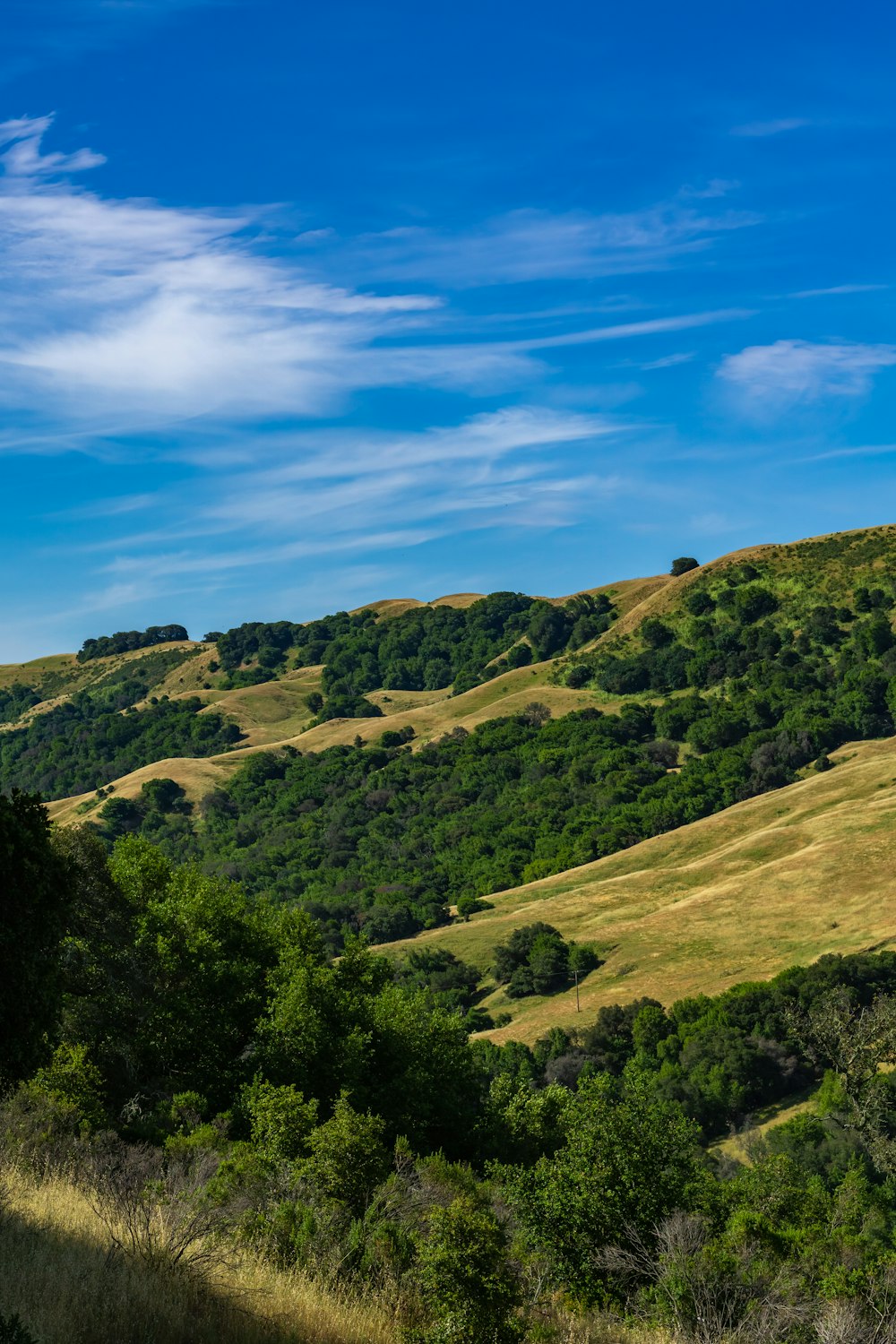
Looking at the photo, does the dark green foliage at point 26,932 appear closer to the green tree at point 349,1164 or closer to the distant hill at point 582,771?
the green tree at point 349,1164

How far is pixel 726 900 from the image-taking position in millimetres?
79375

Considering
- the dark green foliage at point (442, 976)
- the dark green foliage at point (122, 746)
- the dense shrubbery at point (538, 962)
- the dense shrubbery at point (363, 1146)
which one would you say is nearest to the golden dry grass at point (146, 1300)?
the dense shrubbery at point (363, 1146)

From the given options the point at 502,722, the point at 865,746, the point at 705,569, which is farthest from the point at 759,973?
the point at 705,569

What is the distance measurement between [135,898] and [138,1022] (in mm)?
4421

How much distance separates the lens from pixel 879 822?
8200 cm

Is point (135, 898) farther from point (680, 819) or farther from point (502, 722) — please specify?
point (502, 722)

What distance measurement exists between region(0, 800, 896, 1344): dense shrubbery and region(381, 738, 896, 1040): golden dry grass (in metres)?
24.4

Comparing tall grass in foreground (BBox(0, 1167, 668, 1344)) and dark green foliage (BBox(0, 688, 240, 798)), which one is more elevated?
dark green foliage (BBox(0, 688, 240, 798))

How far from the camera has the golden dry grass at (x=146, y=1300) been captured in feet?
25.9

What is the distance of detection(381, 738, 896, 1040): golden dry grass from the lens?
68.9 metres

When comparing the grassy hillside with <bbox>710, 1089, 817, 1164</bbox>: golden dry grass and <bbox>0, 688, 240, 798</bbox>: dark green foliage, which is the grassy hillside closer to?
<bbox>0, 688, 240, 798</bbox>: dark green foliage

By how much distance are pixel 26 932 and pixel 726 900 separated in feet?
232

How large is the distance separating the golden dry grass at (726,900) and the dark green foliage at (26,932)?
55495mm

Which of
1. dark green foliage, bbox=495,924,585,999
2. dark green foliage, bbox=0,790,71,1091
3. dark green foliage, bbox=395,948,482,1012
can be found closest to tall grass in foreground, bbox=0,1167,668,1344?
dark green foliage, bbox=0,790,71,1091
